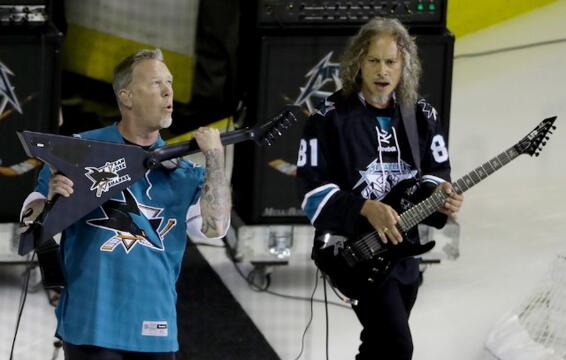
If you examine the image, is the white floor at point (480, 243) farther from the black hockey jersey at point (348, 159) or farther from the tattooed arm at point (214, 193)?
the tattooed arm at point (214, 193)

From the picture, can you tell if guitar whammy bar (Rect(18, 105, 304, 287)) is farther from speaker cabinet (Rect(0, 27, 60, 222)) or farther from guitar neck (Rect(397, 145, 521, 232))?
speaker cabinet (Rect(0, 27, 60, 222))

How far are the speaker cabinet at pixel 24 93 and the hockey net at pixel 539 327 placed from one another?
6.64 ft

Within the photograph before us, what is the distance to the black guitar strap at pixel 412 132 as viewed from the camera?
516 centimetres

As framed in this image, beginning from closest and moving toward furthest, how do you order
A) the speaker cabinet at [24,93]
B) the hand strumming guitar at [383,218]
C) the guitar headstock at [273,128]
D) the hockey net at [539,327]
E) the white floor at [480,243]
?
1. the guitar headstock at [273,128]
2. the hand strumming guitar at [383,218]
3. the hockey net at [539,327]
4. the speaker cabinet at [24,93]
5. the white floor at [480,243]

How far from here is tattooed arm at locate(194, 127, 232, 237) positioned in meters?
4.45

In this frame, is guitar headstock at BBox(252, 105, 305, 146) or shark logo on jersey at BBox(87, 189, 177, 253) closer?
shark logo on jersey at BBox(87, 189, 177, 253)

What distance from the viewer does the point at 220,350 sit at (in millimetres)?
6250

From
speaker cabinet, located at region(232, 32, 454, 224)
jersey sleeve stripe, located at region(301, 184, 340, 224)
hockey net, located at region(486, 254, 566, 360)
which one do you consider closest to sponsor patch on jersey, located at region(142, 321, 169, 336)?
jersey sleeve stripe, located at region(301, 184, 340, 224)

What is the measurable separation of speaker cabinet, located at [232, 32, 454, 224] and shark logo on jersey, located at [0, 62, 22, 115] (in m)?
0.99

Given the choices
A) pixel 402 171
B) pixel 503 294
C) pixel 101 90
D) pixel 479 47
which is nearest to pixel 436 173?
pixel 402 171

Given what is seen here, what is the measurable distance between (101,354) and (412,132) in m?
1.34

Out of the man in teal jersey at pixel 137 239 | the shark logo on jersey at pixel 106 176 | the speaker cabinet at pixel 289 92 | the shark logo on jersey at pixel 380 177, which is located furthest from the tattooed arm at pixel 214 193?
the speaker cabinet at pixel 289 92

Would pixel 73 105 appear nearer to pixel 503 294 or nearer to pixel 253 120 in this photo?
pixel 253 120

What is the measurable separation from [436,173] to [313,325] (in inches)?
60.6
